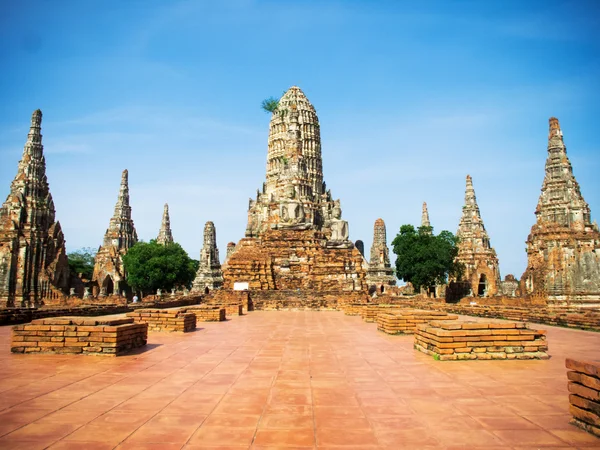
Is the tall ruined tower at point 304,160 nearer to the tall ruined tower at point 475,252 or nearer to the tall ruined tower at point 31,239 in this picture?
the tall ruined tower at point 475,252

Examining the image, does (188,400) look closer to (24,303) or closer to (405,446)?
(405,446)

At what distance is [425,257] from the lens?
1556 inches

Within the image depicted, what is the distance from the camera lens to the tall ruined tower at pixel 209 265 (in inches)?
1730

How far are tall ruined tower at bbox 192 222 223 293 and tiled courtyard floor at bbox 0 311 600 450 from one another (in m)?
36.5

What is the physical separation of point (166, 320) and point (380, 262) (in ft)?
133

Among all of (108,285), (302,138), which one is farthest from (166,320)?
(108,285)

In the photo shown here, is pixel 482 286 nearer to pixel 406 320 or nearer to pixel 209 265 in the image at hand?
pixel 209 265

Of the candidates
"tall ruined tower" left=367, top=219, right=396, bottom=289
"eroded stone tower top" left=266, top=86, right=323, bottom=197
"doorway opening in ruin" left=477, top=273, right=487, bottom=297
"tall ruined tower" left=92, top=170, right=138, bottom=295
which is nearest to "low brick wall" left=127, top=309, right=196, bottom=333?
"tall ruined tower" left=367, top=219, right=396, bottom=289

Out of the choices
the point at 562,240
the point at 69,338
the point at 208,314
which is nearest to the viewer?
the point at 69,338

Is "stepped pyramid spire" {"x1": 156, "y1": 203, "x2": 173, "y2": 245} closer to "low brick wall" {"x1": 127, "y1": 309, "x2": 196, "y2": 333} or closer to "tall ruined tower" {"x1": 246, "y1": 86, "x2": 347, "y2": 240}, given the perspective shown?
"tall ruined tower" {"x1": 246, "y1": 86, "x2": 347, "y2": 240}

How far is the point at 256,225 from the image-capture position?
47094 millimetres

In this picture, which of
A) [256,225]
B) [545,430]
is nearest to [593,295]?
[545,430]

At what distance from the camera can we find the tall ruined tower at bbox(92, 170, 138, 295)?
52469mm

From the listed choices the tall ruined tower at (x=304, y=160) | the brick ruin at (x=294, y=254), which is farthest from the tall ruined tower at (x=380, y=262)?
the brick ruin at (x=294, y=254)
